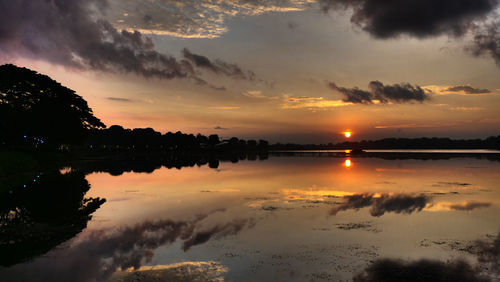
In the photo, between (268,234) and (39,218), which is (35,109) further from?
(268,234)

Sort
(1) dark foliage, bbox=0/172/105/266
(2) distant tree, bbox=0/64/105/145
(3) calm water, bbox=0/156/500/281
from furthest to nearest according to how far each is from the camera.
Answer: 1. (2) distant tree, bbox=0/64/105/145
2. (1) dark foliage, bbox=0/172/105/266
3. (3) calm water, bbox=0/156/500/281

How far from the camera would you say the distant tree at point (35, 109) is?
63500mm

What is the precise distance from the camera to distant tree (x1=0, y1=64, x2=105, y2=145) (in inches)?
2500

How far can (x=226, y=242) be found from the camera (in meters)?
14.9

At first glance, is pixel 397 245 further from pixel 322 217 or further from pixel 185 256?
pixel 185 256

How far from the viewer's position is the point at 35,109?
6669cm

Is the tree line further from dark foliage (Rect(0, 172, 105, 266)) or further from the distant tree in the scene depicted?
dark foliage (Rect(0, 172, 105, 266))

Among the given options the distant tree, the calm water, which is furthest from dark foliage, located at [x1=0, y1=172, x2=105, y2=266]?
the distant tree

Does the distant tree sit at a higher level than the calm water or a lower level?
higher

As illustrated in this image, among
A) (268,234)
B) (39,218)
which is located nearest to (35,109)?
(39,218)

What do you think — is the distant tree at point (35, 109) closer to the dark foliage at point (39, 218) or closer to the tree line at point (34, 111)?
the tree line at point (34, 111)

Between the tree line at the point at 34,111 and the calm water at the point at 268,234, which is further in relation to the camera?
the tree line at the point at 34,111

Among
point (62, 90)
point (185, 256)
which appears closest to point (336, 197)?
point (185, 256)

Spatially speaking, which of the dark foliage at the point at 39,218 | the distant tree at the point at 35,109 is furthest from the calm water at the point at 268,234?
the distant tree at the point at 35,109
